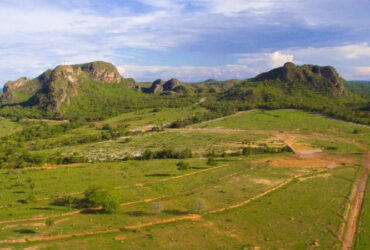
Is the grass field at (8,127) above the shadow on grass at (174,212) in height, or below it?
above

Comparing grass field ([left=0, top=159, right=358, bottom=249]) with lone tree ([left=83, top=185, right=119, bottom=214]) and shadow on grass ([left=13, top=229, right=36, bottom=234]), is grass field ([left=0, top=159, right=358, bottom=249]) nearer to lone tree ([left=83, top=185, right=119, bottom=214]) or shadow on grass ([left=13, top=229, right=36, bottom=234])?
shadow on grass ([left=13, top=229, right=36, bottom=234])

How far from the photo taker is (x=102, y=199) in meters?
41.0

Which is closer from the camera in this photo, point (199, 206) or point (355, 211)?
point (199, 206)

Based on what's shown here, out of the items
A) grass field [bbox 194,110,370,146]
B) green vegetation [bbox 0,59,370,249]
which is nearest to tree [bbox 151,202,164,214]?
green vegetation [bbox 0,59,370,249]

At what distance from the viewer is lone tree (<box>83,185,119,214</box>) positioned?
134 feet

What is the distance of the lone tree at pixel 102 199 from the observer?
4072 centimetres

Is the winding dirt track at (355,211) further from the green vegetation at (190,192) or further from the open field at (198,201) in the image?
the green vegetation at (190,192)

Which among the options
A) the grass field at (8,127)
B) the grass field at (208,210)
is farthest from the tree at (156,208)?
the grass field at (8,127)

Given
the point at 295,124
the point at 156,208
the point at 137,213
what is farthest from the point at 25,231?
the point at 295,124

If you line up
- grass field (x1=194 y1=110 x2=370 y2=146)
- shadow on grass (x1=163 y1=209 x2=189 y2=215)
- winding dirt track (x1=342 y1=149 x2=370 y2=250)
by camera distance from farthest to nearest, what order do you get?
1. grass field (x1=194 y1=110 x2=370 y2=146)
2. shadow on grass (x1=163 y1=209 x2=189 y2=215)
3. winding dirt track (x1=342 y1=149 x2=370 y2=250)

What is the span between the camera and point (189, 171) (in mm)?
63188

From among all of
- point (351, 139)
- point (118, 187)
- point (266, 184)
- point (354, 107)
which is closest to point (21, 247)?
point (118, 187)

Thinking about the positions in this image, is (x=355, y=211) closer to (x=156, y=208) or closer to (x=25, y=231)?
(x=156, y=208)

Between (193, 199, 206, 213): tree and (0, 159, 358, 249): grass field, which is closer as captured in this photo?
(0, 159, 358, 249): grass field
